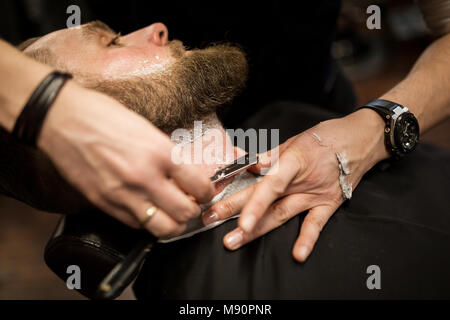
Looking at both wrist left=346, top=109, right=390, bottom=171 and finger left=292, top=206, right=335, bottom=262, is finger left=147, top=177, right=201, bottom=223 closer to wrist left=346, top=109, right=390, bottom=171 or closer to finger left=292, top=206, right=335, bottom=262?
finger left=292, top=206, right=335, bottom=262

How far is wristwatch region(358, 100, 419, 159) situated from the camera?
1.02m

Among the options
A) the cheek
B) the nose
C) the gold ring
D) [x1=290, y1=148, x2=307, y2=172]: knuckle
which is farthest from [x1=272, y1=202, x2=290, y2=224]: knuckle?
the nose

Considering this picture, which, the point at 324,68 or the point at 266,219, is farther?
the point at 324,68

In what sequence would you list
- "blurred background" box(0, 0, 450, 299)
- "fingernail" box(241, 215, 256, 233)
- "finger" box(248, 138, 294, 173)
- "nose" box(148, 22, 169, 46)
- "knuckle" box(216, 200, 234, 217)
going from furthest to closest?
"blurred background" box(0, 0, 450, 299), "nose" box(148, 22, 169, 46), "finger" box(248, 138, 294, 173), "knuckle" box(216, 200, 234, 217), "fingernail" box(241, 215, 256, 233)

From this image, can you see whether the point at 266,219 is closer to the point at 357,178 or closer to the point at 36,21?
the point at 357,178

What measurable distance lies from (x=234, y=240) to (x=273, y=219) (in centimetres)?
12

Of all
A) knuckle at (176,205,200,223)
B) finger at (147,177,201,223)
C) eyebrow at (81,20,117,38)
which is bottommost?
knuckle at (176,205,200,223)

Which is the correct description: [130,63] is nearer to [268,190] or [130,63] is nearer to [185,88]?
[185,88]

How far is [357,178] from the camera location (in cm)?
101

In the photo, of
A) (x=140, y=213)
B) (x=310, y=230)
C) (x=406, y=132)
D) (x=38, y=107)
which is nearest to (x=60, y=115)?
(x=38, y=107)

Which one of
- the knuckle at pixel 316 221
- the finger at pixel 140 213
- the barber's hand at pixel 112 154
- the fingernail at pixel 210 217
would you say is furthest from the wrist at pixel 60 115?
the knuckle at pixel 316 221

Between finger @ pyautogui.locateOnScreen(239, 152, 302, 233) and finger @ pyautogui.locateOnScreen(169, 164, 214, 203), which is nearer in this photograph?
finger @ pyautogui.locateOnScreen(169, 164, 214, 203)

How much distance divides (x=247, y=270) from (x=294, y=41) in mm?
1022
